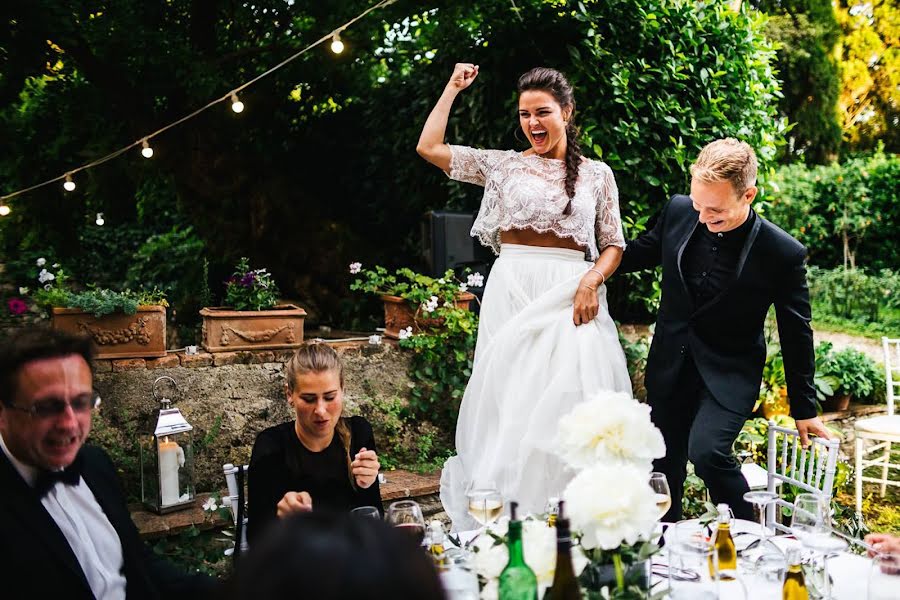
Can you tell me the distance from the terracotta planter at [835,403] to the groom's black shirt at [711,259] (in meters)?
3.40

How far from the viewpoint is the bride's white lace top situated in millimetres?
2889

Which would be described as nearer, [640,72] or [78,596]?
[78,596]

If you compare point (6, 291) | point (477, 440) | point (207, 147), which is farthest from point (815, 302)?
point (6, 291)

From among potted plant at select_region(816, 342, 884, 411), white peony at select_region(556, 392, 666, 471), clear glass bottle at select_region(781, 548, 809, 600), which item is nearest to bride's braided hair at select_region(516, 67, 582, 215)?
white peony at select_region(556, 392, 666, 471)

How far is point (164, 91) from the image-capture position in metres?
5.98

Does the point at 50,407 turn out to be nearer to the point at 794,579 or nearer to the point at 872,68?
the point at 794,579

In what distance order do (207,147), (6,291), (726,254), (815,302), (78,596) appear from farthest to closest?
1. (815,302)
2. (6,291)
3. (207,147)
4. (726,254)
5. (78,596)

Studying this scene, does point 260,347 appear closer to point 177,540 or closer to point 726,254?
point 177,540

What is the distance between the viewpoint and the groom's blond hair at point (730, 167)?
8.70 ft

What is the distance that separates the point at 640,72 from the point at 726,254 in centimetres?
196

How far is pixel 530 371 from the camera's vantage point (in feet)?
9.48

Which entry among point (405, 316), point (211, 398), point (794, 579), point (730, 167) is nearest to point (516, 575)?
point (794, 579)

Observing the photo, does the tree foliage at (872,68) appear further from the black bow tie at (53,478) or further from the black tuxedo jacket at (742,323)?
the black bow tie at (53,478)

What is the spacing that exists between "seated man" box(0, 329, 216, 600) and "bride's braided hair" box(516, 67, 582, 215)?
1.86m
